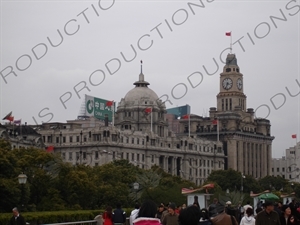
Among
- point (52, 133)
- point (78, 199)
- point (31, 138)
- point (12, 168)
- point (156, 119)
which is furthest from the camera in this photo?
point (156, 119)

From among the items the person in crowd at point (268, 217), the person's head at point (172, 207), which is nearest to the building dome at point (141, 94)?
the person's head at point (172, 207)

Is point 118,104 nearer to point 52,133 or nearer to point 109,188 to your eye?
point 52,133

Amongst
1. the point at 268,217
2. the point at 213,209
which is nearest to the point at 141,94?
the point at 213,209

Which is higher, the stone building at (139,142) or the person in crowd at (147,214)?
the stone building at (139,142)

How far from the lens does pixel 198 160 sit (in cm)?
18012

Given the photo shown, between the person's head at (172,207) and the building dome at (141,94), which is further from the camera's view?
the building dome at (141,94)

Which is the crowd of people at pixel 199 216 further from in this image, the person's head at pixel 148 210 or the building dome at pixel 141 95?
the building dome at pixel 141 95

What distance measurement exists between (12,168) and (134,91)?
111m

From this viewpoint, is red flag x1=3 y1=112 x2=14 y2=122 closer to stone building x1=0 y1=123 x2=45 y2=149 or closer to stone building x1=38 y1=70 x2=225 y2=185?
stone building x1=0 y1=123 x2=45 y2=149

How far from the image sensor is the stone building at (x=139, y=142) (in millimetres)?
154750

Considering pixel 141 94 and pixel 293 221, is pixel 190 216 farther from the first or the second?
pixel 141 94

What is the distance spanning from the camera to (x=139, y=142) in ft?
535

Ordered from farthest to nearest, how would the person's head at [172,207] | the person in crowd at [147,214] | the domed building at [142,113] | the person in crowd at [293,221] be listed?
the domed building at [142,113] → the person in crowd at [293,221] → the person's head at [172,207] → the person in crowd at [147,214]

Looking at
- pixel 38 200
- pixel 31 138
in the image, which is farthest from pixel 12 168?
pixel 31 138
